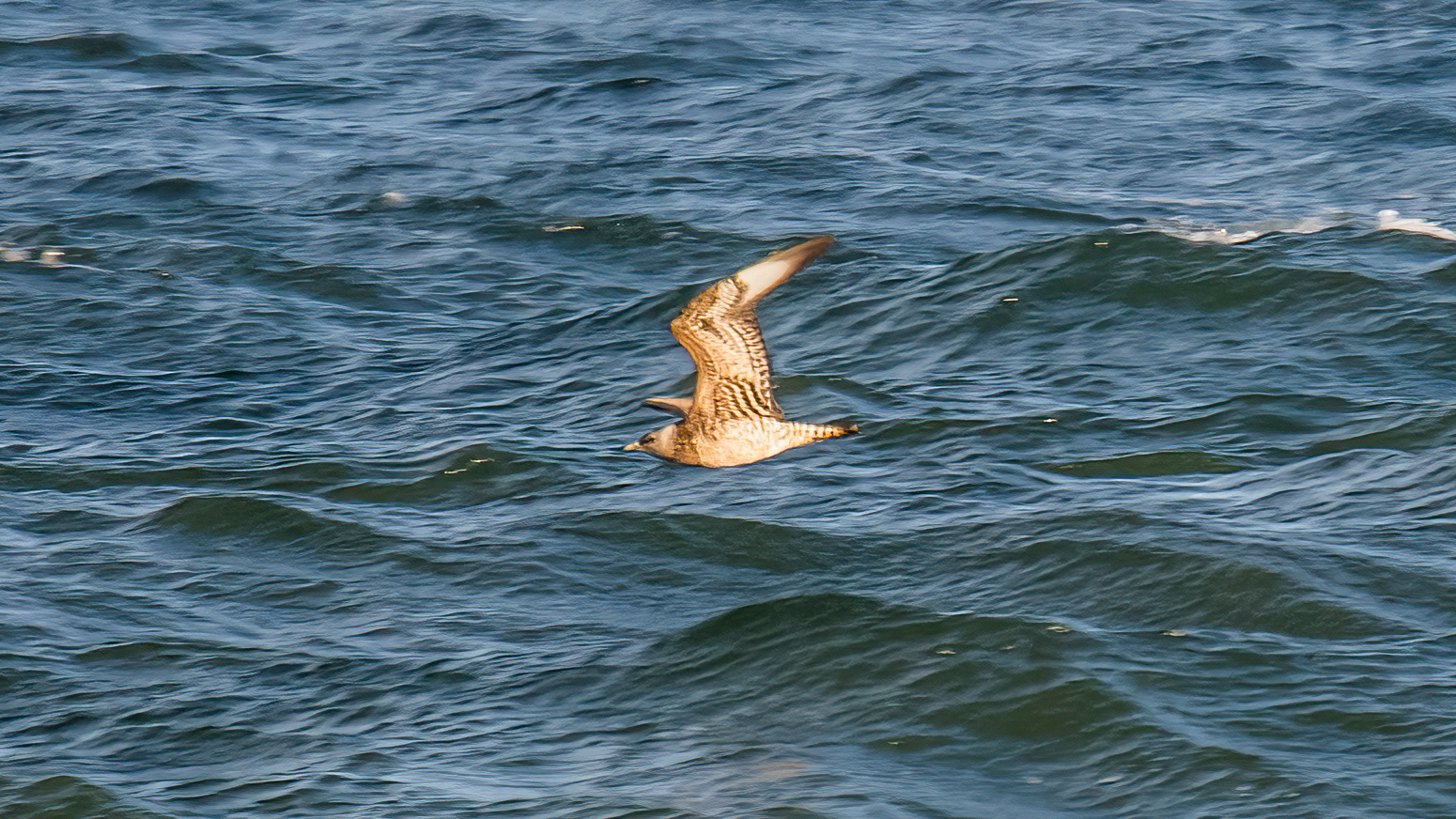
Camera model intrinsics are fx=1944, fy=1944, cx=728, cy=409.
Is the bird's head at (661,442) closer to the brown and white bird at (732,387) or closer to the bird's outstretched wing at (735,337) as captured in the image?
the brown and white bird at (732,387)

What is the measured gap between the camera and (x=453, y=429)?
1390 centimetres

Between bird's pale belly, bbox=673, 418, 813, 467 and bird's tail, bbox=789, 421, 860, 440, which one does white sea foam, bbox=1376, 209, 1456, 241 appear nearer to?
bird's pale belly, bbox=673, 418, 813, 467

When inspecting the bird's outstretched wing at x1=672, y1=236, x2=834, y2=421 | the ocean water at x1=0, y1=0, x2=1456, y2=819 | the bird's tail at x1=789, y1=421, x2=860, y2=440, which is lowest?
the ocean water at x1=0, y1=0, x2=1456, y2=819

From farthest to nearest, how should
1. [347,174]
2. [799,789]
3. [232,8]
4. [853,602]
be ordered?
[232,8] → [347,174] → [853,602] → [799,789]

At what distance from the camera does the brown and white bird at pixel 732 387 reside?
8.98 m

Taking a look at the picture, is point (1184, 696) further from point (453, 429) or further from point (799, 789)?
point (453, 429)

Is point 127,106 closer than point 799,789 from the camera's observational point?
No

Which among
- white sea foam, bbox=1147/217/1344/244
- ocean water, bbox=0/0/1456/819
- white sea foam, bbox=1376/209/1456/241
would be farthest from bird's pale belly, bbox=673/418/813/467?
white sea foam, bbox=1376/209/1456/241

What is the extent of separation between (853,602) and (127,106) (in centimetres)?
1277

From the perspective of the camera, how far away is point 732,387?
9.64 m

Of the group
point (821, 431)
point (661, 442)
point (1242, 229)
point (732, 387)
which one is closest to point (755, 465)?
point (661, 442)

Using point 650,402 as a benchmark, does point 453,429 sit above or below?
below

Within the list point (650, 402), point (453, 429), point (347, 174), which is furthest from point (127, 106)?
point (650, 402)

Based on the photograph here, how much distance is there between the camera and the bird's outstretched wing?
8828 mm
